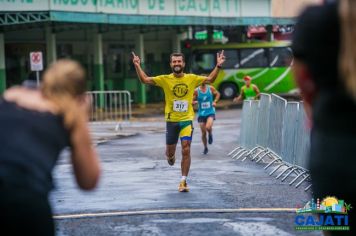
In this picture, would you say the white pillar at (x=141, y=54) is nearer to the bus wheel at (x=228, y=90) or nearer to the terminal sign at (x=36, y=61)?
the bus wheel at (x=228, y=90)

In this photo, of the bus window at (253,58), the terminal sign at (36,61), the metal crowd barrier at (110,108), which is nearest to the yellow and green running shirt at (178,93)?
the terminal sign at (36,61)

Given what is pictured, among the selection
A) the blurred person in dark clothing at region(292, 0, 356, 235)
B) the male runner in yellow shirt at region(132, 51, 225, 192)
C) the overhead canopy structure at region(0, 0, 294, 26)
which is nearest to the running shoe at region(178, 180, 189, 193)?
the male runner in yellow shirt at region(132, 51, 225, 192)

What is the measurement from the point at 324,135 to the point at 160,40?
39.3 m

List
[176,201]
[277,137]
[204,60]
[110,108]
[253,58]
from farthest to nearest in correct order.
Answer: [253,58], [204,60], [110,108], [277,137], [176,201]

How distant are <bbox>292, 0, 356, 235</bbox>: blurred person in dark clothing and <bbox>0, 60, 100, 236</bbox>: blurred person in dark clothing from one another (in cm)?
101

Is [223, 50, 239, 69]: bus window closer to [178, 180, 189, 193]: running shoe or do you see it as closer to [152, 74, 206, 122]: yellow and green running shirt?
[152, 74, 206, 122]: yellow and green running shirt

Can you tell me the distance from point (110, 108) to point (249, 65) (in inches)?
498

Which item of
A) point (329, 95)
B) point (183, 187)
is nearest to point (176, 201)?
point (183, 187)

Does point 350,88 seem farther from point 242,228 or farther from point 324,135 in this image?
point 242,228

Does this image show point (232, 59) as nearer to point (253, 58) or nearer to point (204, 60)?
point (253, 58)

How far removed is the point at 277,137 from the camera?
43.0ft

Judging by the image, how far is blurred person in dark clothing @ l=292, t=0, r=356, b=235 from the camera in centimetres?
316

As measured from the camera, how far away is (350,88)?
3074 millimetres

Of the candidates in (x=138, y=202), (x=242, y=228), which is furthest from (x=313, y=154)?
(x=138, y=202)
